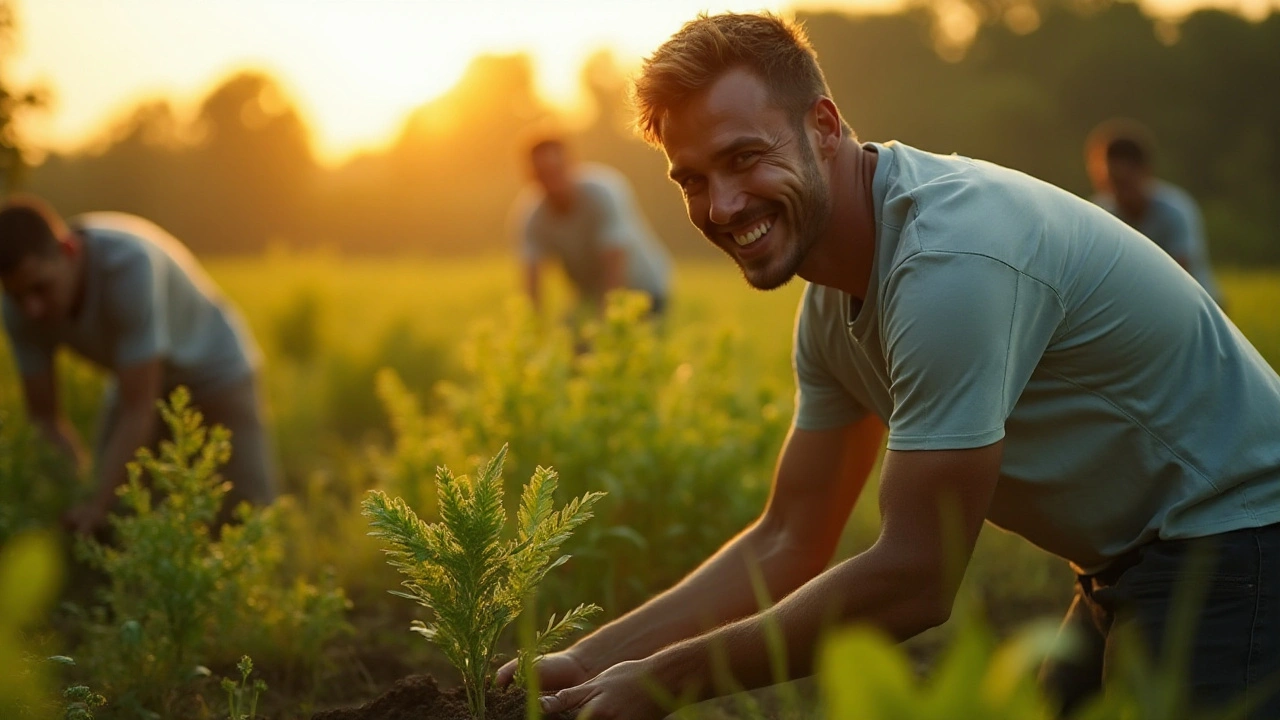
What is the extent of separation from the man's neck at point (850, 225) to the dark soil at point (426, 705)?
3.25 ft

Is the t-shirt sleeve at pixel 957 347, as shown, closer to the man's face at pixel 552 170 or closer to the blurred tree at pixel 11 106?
the blurred tree at pixel 11 106

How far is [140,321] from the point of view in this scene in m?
4.37

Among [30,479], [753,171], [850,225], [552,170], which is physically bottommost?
[30,479]

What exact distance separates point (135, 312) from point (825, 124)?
3324 millimetres

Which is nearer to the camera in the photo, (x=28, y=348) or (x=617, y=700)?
(x=617, y=700)

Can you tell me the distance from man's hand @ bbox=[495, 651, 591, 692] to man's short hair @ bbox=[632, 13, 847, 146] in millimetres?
1099

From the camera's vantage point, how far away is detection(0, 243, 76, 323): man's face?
4078mm

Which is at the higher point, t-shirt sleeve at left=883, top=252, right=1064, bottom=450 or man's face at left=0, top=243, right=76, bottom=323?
man's face at left=0, top=243, right=76, bottom=323

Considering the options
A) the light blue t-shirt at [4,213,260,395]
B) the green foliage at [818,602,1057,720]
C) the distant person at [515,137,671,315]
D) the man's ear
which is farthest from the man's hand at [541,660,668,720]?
the distant person at [515,137,671,315]

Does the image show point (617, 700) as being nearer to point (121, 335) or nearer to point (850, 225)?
point (850, 225)

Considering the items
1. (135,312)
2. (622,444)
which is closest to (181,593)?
(622,444)

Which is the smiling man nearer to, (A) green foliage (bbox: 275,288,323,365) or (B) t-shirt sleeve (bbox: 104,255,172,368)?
(B) t-shirt sleeve (bbox: 104,255,172,368)

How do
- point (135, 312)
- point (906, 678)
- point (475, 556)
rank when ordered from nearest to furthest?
point (906, 678)
point (475, 556)
point (135, 312)

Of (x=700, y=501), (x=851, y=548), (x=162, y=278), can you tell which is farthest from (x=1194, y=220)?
(x=162, y=278)
